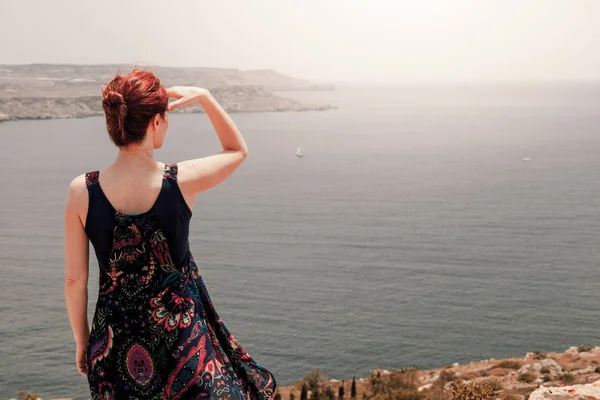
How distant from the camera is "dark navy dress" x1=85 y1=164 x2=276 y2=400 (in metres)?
2.53

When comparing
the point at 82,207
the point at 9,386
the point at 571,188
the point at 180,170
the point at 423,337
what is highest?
the point at 180,170

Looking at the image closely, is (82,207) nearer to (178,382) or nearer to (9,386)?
(178,382)

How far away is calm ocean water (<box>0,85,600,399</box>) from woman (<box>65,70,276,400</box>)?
175 ft

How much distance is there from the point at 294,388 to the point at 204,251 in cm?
3829

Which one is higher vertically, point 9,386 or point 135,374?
point 135,374

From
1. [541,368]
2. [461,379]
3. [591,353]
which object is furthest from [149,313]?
[591,353]

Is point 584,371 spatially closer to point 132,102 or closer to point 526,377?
point 526,377

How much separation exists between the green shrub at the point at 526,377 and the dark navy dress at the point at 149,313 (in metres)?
32.9

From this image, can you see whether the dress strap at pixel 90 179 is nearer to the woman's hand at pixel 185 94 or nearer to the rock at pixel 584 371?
the woman's hand at pixel 185 94

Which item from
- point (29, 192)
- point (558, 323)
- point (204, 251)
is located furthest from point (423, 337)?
point (29, 192)

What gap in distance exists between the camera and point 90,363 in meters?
2.62

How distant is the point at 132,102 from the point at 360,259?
7830cm

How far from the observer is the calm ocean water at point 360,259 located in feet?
199

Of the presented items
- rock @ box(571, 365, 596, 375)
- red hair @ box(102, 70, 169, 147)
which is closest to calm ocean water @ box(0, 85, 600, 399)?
rock @ box(571, 365, 596, 375)
